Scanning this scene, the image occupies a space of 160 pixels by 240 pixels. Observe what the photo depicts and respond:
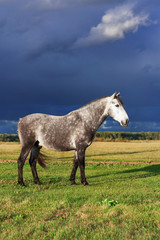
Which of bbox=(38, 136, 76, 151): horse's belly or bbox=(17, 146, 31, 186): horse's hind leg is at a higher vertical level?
bbox=(38, 136, 76, 151): horse's belly

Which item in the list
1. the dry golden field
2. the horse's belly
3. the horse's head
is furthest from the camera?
the dry golden field

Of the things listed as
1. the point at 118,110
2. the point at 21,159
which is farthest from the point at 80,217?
the point at 21,159

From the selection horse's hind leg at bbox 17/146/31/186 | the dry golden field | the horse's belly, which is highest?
the horse's belly

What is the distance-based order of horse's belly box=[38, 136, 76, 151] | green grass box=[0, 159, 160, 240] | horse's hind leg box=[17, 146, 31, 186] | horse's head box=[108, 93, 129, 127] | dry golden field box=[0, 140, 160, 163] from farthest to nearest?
dry golden field box=[0, 140, 160, 163] → horse's hind leg box=[17, 146, 31, 186] → horse's belly box=[38, 136, 76, 151] → horse's head box=[108, 93, 129, 127] → green grass box=[0, 159, 160, 240]

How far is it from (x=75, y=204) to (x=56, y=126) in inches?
171

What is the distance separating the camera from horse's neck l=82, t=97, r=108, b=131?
408 inches

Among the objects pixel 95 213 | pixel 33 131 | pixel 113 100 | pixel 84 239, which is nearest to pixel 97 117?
pixel 113 100

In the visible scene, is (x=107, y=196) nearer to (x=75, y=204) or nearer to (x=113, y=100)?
(x=75, y=204)

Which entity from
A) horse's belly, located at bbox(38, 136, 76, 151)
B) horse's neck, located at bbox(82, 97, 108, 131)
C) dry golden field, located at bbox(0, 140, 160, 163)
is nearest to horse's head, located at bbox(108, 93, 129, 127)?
horse's neck, located at bbox(82, 97, 108, 131)

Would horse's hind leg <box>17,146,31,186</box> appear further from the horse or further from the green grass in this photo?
the green grass

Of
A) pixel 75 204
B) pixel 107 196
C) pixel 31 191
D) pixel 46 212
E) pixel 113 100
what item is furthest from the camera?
pixel 113 100

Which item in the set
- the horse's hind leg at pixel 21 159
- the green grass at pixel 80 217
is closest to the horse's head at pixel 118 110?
the green grass at pixel 80 217

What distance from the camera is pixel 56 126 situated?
34.7 ft

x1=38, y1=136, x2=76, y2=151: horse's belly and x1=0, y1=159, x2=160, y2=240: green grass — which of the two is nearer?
x1=0, y1=159, x2=160, y2=240: green grass
